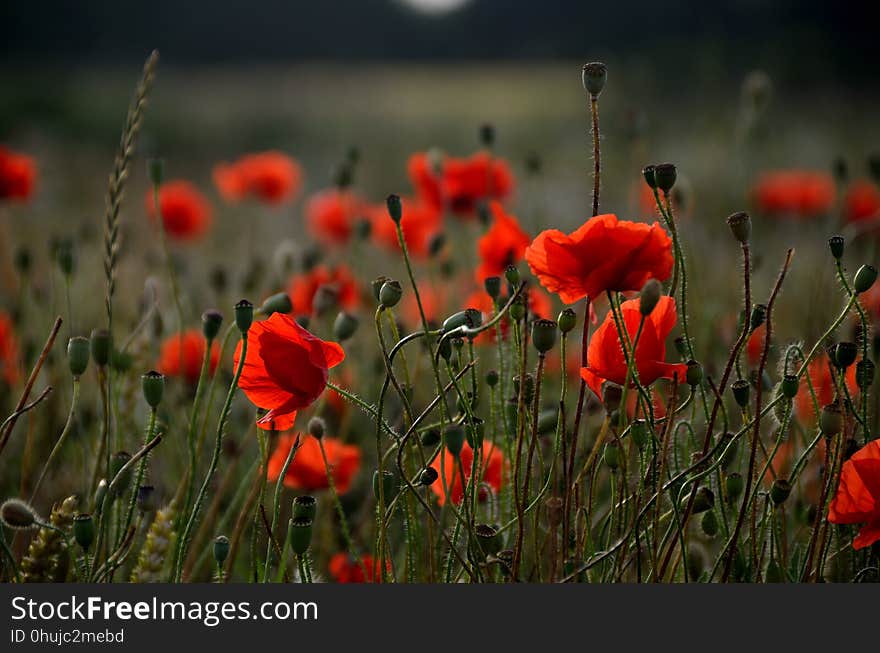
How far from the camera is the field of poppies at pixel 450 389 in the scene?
1010 mm

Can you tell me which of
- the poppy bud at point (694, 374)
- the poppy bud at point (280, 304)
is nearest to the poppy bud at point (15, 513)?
the poppy bud at point (280, 304)

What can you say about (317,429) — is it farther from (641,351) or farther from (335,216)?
(335,216)

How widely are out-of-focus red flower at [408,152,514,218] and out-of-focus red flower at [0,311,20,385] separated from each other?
98 cm

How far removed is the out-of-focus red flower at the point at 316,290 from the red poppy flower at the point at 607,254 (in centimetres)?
83

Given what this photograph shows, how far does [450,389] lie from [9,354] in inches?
41.6

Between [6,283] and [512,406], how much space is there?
7.56 feet

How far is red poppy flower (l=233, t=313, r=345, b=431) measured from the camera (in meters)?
Result: 1.00

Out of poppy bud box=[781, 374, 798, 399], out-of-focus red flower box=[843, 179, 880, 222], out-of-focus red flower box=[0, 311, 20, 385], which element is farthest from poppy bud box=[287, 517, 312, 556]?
out-of-focus red flower box=[843, 179, 880, 222]

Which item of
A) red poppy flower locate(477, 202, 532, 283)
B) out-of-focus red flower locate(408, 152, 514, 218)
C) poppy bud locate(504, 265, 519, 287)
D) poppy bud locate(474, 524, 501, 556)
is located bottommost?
poppy bud locate(474, 524, 501, 556)

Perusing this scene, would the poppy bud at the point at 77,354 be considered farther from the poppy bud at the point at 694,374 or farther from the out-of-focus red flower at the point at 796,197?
the out-of-focus red flower at the point at 796,197

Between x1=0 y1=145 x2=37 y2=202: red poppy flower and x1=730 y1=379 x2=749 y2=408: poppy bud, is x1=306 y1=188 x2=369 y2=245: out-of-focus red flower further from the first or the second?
x1=730 y1=379 x2=749 y2=408: poppy bud

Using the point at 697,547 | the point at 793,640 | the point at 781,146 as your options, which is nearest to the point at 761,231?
the point at 781,146

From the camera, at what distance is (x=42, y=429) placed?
5.92ft

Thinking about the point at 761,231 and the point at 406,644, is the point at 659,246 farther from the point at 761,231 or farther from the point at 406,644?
the point at 761,231
